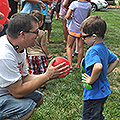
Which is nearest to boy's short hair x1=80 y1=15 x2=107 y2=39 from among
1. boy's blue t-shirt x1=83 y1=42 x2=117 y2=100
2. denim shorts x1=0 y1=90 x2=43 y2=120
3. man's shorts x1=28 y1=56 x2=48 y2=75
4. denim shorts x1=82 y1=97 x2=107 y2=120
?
boy's blue t-shirt x1=83 y1=42 x2=117 y2=100

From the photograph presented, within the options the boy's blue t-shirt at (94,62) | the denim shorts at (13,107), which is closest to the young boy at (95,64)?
the boy's blue t-shirt at (94,62)

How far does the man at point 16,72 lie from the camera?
73.2 inches

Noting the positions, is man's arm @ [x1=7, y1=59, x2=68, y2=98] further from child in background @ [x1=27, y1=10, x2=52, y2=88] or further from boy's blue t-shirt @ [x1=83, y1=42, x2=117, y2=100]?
child in background @ [x1=27, y1=10, x2=52, y2=88]

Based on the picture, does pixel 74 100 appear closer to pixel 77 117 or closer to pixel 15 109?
pixel 77 117

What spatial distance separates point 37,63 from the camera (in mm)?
3367

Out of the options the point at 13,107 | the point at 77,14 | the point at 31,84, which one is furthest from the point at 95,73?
the point at 77,14

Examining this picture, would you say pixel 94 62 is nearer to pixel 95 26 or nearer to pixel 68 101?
pixel 95 26

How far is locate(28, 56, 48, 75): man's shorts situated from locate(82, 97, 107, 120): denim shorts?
1.50m

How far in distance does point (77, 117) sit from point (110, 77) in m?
1.72

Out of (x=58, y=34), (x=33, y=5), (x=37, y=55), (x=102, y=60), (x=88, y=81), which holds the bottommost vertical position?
(x=58, y=34)

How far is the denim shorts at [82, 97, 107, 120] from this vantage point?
83.0 inches

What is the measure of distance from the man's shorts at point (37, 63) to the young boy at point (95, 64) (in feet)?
4.68

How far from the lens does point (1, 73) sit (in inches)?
71.9

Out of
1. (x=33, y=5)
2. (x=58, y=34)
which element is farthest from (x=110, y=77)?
(x=58, y=34)
